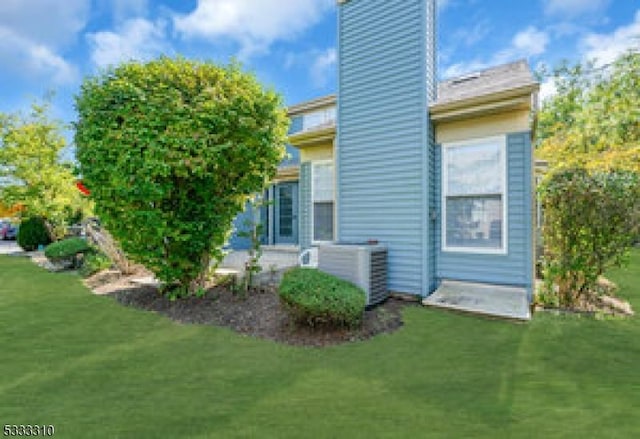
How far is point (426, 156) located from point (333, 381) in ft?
12.7

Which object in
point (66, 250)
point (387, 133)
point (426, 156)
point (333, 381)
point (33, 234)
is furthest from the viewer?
point (33, 234)

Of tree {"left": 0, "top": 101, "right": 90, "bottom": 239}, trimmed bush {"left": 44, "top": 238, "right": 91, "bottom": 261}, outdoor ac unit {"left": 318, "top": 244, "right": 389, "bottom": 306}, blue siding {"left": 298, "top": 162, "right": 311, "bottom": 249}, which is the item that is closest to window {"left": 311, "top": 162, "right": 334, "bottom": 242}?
blue siding {"left": 298, "top": 162, "right": 311, "bottom": 249}

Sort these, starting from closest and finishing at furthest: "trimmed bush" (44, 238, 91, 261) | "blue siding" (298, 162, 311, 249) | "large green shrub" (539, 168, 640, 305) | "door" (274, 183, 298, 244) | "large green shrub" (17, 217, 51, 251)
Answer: "large green shrub" (539, 168, 640, 305) < "blue siding" (298, 162, 311, 249) < "trimmed bush" (44, 238, 91, 261) < "door" (274, 183, 298, 244) < "large green shrub" (17, 217, 51, 251)

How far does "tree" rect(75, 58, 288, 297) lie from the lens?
15.4ft

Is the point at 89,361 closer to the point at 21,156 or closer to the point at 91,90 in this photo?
the point at 91,90

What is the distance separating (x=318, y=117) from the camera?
13258mm

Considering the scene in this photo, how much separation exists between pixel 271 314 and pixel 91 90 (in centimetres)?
440

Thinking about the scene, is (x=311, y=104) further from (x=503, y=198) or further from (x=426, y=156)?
(x=503, y=198)

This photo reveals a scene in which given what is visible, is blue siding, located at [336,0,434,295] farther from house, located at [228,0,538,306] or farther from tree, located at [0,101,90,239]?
tree, located at [0,101,90,239]

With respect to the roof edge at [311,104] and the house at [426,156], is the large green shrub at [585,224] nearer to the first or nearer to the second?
the house at [426,156]

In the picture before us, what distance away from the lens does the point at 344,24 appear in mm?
6430

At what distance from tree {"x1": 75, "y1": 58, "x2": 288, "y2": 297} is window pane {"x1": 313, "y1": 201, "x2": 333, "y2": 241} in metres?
2.06

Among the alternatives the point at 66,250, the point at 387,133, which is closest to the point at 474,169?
the point at 387,133

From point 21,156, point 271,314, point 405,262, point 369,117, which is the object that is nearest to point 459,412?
point 271,314
